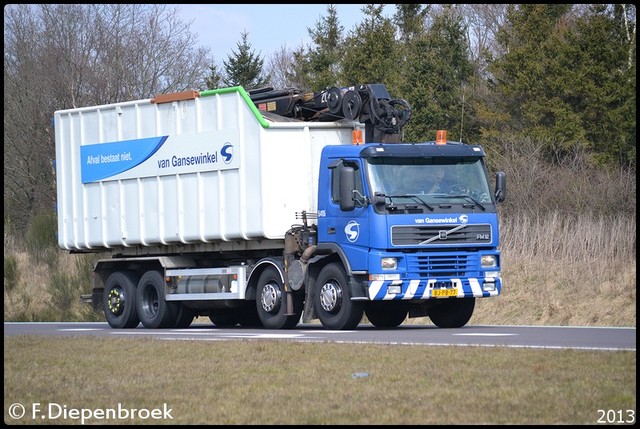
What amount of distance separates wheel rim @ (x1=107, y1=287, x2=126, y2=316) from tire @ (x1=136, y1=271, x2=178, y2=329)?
425mm

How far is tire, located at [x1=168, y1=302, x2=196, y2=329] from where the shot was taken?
912 inches

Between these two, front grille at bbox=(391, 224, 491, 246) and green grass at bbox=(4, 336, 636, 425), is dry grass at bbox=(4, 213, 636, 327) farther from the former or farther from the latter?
green grass at bbox=(4, 336, 636, 425)

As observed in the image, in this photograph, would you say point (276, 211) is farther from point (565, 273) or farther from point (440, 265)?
point (565, 273)

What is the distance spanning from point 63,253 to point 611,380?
27158 millimetres

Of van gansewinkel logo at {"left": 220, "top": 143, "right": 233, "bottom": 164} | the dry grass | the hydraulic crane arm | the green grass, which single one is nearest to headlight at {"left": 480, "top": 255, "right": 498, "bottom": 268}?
the hydraulic crane arm

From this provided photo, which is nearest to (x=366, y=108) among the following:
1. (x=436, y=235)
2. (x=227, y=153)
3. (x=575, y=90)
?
(x=227, y=153)

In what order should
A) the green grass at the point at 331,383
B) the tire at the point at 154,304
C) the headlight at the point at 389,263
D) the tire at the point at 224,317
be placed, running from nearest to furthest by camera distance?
the green grass at the point at 331,383 < the headlight at the point at 389,263 < the tire at the point at 154,304 < the tire at the point at 224,317

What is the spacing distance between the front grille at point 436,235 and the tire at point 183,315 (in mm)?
5583

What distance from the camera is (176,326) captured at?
2336 cm

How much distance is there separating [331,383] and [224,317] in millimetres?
13382

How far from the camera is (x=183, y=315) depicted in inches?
916

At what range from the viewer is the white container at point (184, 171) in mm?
20656

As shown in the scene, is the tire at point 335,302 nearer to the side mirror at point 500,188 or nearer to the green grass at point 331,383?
the side mirror at point 500,188

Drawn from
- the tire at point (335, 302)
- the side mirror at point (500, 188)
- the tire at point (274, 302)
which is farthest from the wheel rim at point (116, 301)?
the side mirror at point (500, 188)
